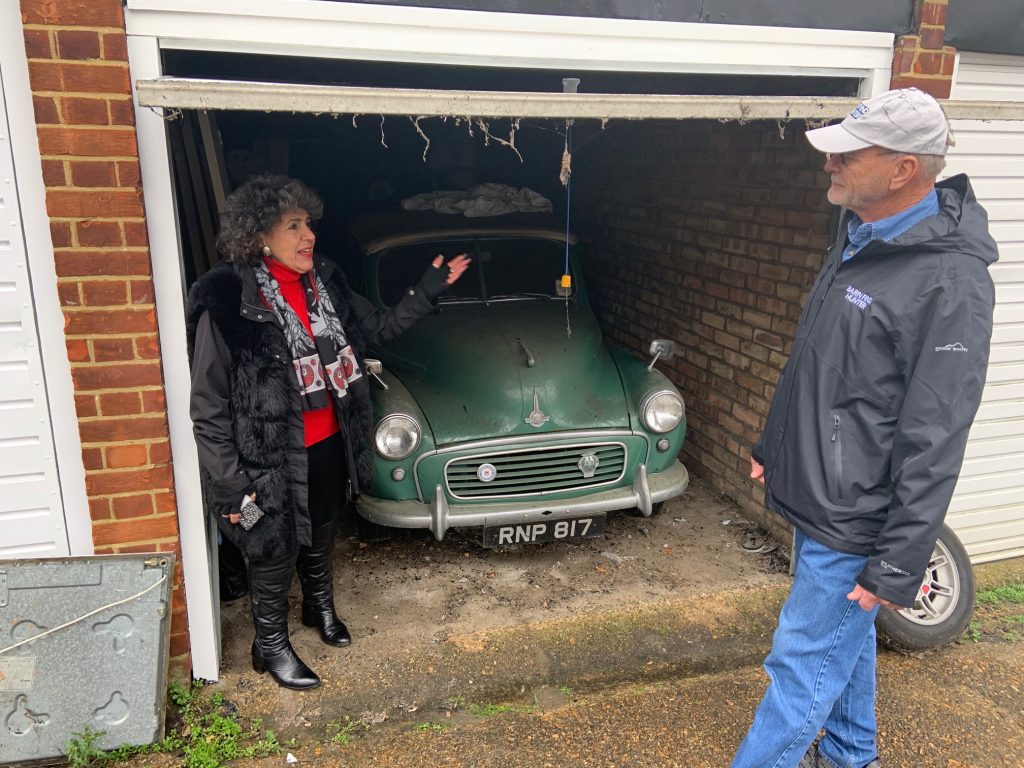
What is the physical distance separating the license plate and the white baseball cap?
7.79ft

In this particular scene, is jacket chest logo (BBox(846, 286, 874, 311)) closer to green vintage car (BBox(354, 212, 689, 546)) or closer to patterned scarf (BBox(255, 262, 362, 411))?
patterned scarf (BBox(255, 262, 362, 411))

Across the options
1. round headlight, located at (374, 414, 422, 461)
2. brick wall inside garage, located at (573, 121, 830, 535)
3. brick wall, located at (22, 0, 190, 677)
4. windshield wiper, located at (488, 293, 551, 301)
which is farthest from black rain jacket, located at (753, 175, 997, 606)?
windshield wiper, located at (488, 293, 551, 301)

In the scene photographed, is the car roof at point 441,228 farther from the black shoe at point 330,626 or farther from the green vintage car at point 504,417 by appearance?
the black shoe at point 330,626

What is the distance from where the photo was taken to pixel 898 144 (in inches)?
82.8

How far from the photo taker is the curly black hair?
2781 mm

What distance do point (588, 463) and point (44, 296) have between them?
2538mm

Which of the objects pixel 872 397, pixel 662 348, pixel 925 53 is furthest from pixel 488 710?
pixel 925 53

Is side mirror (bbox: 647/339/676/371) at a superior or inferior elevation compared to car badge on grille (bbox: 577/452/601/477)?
superior

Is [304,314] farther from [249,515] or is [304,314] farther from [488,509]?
[488,509]

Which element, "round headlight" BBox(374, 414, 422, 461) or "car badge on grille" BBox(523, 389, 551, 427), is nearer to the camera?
"round headlight" BBox(374, 414, 422, 461)

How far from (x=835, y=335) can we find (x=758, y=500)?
8.55ft

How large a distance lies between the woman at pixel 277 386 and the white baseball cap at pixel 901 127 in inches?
65.1

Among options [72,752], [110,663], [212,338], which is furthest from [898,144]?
[72,752]

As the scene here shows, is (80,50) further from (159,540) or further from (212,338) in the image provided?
(159,540)
